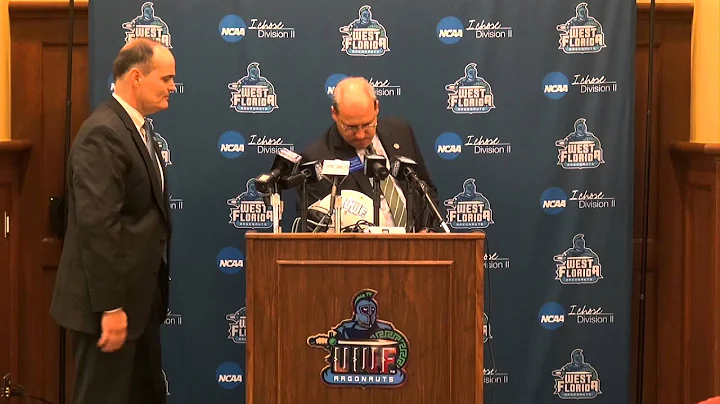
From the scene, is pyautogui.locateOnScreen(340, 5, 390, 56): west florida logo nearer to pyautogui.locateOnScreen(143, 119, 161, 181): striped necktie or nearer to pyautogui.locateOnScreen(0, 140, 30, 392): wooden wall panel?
pyautogui.locateOnScreen(143, 119, 161, 181): striped necktie

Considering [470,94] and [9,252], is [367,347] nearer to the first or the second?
[470,94]

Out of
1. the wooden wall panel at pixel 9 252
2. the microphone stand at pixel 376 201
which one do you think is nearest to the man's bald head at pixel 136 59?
the microphone stand at pixel 376 201

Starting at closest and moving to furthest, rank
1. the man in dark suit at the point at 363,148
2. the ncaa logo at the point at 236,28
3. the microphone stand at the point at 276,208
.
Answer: the microphone stand at the point at 276,208 < the man in dark suit at the point at 363,148 < the ncaa logo at the point at 236,28

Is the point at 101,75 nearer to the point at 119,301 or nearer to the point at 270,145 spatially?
the point at 270,145

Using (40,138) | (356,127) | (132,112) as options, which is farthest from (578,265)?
(40,138)

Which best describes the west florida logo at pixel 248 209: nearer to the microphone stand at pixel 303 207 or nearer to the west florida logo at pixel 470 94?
the west florida logo at pixel 470 94

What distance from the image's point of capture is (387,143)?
163 inches

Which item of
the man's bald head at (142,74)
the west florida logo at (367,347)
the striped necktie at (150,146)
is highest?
the man's bald head at (142,74)

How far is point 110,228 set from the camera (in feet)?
11.1

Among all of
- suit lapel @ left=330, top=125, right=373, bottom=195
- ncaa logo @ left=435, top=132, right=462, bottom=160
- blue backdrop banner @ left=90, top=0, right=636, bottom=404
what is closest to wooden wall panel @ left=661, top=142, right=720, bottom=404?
blue backdrop banner @ left=90, top=0, right=636, bottom=404

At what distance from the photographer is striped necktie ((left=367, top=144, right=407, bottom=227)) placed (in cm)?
380

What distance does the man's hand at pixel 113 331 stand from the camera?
3.39 meters

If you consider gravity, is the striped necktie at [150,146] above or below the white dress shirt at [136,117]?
below

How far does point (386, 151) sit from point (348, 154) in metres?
0.18
